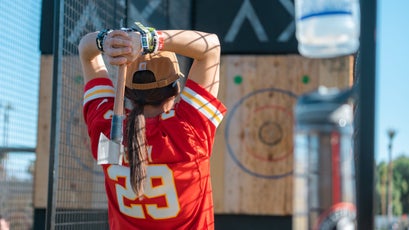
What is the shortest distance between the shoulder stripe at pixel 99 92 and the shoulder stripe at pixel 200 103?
0.27m

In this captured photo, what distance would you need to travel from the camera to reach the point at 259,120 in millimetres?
5008

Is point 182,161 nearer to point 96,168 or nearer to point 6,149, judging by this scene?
point 96,168

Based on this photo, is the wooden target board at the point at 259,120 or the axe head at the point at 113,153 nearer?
the axe head at the point at 113,153

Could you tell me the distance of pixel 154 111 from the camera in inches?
73.6

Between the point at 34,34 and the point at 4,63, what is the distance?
1.28 ft

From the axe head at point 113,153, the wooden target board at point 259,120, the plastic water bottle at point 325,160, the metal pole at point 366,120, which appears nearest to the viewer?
the metal pole at point 366,120

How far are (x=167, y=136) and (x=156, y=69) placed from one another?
20 cm

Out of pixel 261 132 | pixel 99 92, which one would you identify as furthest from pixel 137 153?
pixel 261 132

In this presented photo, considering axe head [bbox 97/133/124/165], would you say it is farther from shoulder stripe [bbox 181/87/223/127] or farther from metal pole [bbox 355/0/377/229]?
metal pole [bbox 355/0/377/229]

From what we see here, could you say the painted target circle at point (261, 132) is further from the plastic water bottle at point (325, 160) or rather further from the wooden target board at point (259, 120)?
the plastic water bottle at point (325, 160)

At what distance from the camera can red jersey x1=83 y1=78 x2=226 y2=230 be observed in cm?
180

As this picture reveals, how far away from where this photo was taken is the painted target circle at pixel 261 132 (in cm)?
496

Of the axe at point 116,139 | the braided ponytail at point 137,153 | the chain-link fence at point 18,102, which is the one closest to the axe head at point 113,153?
the axe at point 116,139

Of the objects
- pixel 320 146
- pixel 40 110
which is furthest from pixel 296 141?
pixel 40 110
